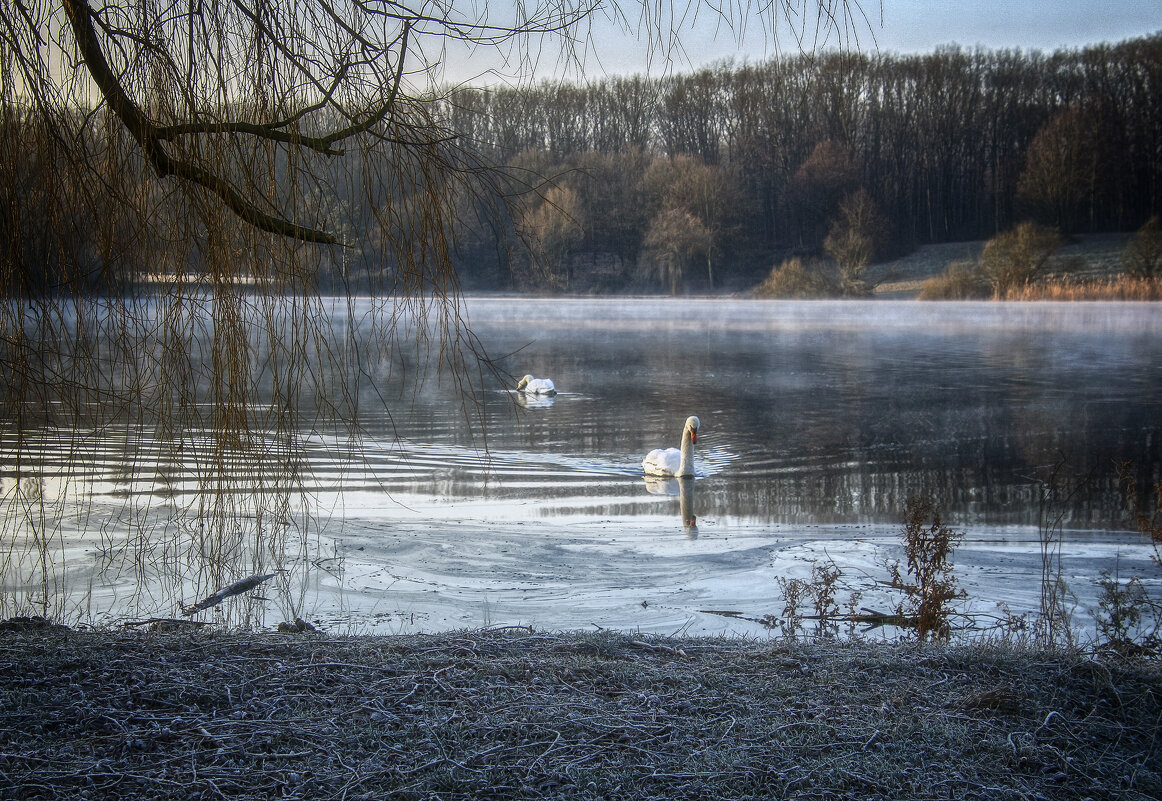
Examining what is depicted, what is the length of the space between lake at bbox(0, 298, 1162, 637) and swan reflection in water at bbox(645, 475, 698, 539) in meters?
0.04

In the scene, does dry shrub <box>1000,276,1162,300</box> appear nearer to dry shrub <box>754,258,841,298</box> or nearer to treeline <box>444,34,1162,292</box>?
treeline <box>444,34,1162,292</box>

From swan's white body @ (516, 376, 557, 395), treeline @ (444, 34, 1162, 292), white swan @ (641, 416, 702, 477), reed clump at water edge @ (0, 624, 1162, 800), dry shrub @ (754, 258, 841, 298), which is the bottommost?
white swan @ (641, 416, 702, 477)

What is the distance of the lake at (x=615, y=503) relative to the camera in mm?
4250

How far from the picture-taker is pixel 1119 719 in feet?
7.23

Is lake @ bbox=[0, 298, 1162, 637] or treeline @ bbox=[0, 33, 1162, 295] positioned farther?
lake @ bbox=[0, 298, 1162, 637]

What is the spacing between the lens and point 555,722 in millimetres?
2027

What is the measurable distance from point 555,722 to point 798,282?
33.4m

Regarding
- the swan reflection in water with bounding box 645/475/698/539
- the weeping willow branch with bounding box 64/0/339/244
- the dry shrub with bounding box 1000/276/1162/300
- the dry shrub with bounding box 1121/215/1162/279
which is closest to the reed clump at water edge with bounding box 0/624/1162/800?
the weeping willow branch with bounding box 64/0/339/244

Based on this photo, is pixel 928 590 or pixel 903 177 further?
pixel 903 177

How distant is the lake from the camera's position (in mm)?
4250

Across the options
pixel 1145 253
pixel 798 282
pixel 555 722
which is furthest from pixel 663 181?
pixel 555 722

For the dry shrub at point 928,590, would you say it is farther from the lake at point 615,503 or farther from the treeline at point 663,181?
the treeline at point 663,181

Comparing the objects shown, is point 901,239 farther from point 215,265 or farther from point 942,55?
point 215,265

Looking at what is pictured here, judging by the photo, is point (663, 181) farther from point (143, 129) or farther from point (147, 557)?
point (143, 129)
